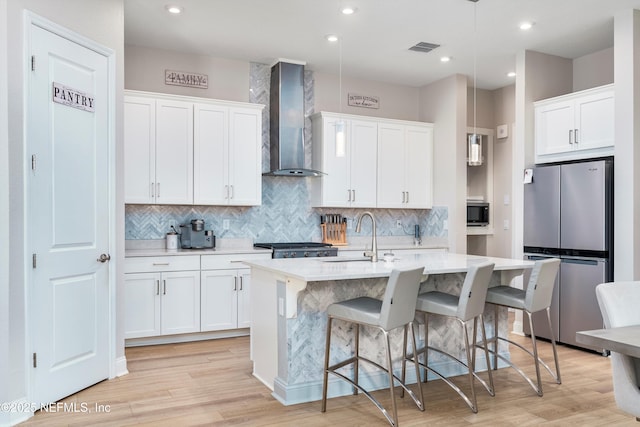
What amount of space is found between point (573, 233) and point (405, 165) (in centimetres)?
226

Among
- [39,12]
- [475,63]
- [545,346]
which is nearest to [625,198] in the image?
[545,346]

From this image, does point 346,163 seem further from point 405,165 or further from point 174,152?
point 174,152

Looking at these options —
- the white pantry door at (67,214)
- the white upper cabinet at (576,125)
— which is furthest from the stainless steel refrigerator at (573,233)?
the white pantry door at (67,214)

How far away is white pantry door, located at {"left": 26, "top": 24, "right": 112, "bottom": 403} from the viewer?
10.3 feet

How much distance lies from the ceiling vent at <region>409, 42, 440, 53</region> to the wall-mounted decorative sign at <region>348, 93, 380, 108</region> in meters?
1.23

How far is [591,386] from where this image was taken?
363 cm

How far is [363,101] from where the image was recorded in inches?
255

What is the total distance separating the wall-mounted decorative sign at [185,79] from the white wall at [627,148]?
405cm

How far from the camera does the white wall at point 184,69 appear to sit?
5.22 m

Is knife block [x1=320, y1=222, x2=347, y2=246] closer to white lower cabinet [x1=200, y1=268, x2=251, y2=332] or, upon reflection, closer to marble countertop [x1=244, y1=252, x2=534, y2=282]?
white lower cabinet [x1=200, y1=268, x2=251, y2=332]

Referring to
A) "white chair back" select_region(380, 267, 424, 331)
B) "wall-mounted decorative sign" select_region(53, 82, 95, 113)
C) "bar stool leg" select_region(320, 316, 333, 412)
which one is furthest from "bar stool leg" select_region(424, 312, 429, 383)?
"wall-mounted decorative sign" select_region(53, 82, 95, 113)

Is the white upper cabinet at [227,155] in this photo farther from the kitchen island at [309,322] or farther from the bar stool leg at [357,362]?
the bar stool leg at [357,362]

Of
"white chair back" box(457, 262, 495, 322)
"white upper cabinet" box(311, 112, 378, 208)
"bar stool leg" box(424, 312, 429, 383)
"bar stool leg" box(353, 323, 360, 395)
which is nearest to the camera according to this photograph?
"white chair back" box(457, 262, 495, 322)

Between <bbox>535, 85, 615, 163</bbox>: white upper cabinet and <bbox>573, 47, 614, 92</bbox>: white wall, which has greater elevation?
<bbox>573, 47, 614, 92</bbox>: white wall
